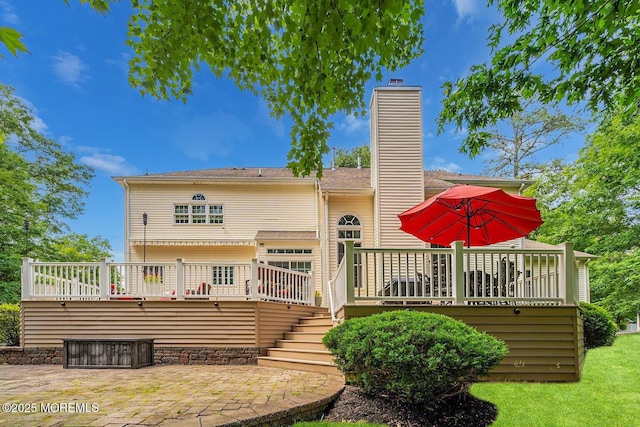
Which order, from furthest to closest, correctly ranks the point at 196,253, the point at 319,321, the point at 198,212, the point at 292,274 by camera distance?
1. the point at 198,212
2. the point at 196,253
3. the point at 292,274
4. the point at 319,321

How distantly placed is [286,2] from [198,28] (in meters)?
0.89

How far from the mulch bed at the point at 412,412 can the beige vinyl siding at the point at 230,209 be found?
341 inches

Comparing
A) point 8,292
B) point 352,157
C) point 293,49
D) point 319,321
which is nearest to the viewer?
point 293,49

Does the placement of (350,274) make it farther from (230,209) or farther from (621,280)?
(621,280)

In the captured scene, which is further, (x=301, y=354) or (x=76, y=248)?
(x=76, y=248)

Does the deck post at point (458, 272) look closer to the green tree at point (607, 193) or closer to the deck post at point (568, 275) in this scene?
the deck post at point (568, 275)

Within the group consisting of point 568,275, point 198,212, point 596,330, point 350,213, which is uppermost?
point 198,212

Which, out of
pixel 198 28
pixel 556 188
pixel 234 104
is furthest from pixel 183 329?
pixel 556 188

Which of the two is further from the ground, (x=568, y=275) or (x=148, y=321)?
(x=568, y=275)

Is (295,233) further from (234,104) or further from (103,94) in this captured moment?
(103,94)

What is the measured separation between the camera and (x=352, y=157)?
25672mm

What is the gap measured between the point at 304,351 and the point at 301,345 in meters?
0.65

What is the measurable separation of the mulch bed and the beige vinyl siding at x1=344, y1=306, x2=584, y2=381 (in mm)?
1218

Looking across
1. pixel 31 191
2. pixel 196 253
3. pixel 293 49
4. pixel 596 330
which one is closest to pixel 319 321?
pixel 293 49
